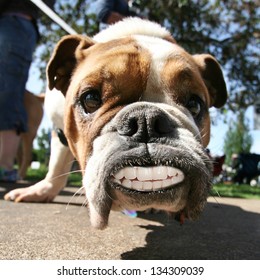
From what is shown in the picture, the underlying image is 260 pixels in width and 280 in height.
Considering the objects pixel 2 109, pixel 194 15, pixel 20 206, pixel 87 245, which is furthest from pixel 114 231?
pixel 194 15

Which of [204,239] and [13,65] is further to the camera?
[13,65]

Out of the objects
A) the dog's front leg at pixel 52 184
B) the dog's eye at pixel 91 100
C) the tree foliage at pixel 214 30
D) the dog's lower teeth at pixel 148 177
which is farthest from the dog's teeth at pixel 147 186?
the tree foliage at pixel 214 30

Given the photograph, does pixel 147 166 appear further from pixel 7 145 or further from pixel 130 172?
pixel 7 145

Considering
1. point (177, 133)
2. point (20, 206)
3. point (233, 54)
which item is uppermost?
point (233, 54)

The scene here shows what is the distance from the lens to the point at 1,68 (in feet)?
13.8

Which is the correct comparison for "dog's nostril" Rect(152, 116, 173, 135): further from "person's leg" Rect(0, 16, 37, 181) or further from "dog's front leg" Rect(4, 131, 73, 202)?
"person's leg" Rect(0, 16, 37, 181)

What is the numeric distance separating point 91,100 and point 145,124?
0.58 metres

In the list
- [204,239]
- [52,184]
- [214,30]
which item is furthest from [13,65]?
[214,30]

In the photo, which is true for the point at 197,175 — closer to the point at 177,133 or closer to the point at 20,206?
the point at 177,133

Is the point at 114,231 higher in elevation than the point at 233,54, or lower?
lower

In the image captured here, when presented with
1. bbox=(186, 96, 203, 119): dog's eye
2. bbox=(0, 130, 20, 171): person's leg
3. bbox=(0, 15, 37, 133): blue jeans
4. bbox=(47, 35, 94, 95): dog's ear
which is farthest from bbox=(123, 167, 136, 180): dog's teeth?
bbox=(0, 130, 20, 171): person's leg

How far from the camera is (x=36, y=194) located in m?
3.66
